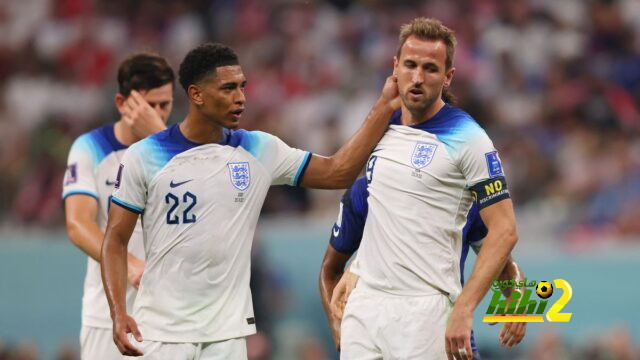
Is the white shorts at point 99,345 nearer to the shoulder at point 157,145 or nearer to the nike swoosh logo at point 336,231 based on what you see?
the shoulder at point 157,145

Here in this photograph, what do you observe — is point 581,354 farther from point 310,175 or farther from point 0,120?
point 0,120

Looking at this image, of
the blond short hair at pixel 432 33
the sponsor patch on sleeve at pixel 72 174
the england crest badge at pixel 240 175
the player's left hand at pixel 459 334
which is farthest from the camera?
the sponsor patch on sleeve at pixel 72 174

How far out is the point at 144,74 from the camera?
7641mm

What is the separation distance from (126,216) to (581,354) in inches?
225

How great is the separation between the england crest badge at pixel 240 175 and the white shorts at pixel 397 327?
899 millimetres

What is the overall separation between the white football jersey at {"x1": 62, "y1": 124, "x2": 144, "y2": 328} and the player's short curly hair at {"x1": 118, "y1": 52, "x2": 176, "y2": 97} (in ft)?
1.20

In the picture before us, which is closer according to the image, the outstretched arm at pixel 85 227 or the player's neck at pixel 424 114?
the player's neck at pixel 424 114

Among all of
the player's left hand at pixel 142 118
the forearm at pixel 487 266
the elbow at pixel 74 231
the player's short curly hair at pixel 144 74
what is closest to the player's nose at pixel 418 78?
the forearm at pixel 487 266

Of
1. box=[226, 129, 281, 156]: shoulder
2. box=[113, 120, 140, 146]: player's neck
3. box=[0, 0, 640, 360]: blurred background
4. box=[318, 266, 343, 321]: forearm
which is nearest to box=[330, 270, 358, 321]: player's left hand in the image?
box=[318, 266, 343, 321]: forearm

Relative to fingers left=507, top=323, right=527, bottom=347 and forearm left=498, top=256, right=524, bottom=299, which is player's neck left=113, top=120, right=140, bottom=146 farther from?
fingers left=507, top=323, right=527, bottom=347

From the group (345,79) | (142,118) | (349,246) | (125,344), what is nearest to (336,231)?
(349,246)

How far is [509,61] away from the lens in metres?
13.2

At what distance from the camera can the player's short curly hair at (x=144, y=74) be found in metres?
7.64

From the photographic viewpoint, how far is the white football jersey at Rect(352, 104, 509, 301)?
589 cm
